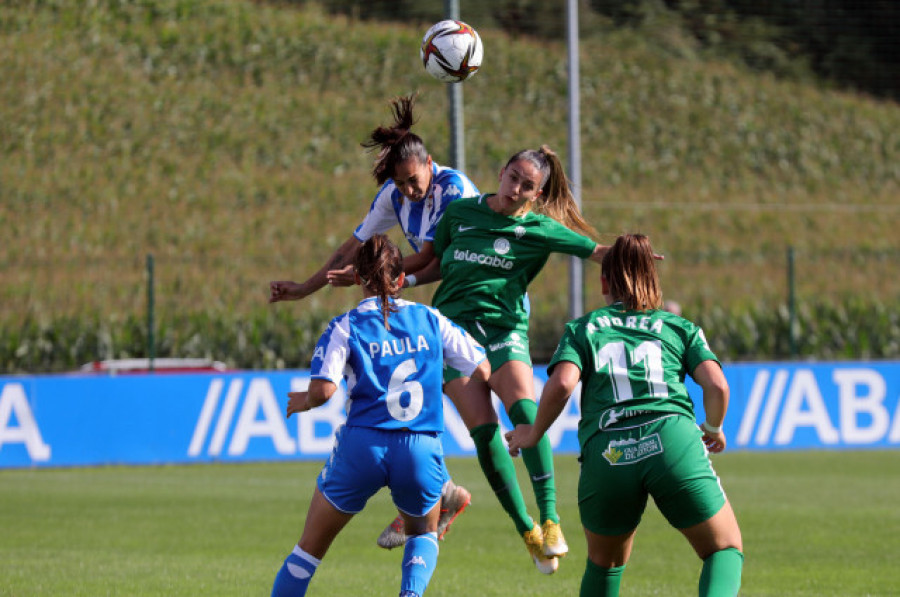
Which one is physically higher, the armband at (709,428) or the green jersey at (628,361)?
the green jersey at (628,361)

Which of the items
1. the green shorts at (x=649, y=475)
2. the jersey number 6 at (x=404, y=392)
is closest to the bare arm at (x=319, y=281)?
the jersey number 6 at (x=404, y=392)

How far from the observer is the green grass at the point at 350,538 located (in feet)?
28.8

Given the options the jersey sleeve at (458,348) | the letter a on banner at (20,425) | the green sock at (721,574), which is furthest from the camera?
the letter a on banner at (20,425)

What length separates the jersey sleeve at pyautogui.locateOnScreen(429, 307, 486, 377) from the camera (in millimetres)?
6605

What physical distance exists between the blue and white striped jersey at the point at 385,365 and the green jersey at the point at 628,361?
2.06ft

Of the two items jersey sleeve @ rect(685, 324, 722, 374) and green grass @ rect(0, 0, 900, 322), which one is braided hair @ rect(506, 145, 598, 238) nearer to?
jersey sleeve @ rect(685, 324, 722, 374)

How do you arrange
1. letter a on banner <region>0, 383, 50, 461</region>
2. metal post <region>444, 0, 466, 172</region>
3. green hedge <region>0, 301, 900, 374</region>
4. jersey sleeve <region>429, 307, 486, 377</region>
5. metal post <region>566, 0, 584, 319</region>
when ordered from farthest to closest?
green hedge <region>0, 301, 900, 374</region> → metal post <region>566, 0, 584, 319</region> → letter a on banner <region>0, 383, 50, 461</region> → metal post <region>444, 0, 466, 172</region> → jersey sleeve <region>429, 307, 486, 377</region>

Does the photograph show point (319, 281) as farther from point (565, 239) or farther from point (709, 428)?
point (709, 428)

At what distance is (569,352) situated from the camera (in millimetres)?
6125

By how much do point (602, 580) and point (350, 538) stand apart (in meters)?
5.52

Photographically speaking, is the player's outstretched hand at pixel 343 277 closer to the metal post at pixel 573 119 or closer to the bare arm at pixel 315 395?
the bare arm at pixel 315 395

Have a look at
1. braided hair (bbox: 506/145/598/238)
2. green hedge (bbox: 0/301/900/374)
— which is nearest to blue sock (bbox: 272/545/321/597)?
braided hair (bbox: 506/145/598/238)

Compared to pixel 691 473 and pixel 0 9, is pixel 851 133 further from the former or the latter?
pixel 691 473

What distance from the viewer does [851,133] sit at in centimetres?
5806
